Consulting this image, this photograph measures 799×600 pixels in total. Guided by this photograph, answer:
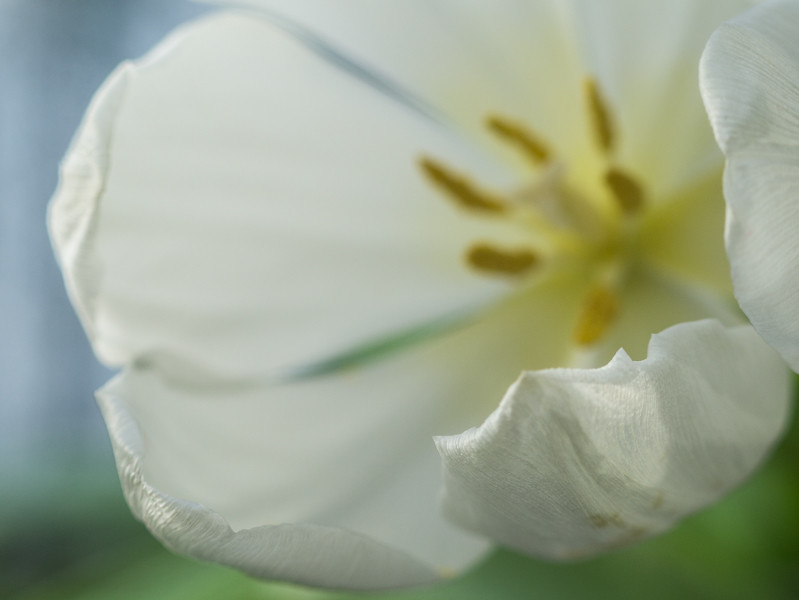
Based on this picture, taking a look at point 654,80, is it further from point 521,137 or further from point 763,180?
point 763,180

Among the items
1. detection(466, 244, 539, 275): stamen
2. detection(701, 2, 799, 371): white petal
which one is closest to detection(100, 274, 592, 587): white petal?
detection(466, 244, 539, 275): stamen

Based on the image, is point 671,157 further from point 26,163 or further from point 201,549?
point 26,163

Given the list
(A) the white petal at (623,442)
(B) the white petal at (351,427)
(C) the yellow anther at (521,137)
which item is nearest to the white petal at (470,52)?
(C) the yellow anther at (521,137)

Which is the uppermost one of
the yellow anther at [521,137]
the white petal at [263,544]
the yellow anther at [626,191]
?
the yellow anther at [521,137]

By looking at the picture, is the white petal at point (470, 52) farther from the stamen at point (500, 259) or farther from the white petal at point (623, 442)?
the white petal at point (623, 442)

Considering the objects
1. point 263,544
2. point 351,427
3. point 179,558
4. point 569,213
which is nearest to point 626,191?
point 569,213

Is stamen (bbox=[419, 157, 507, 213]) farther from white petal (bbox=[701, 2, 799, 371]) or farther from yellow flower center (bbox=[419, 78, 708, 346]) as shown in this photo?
white petal (bbox=[701, 2, 799, 371])
